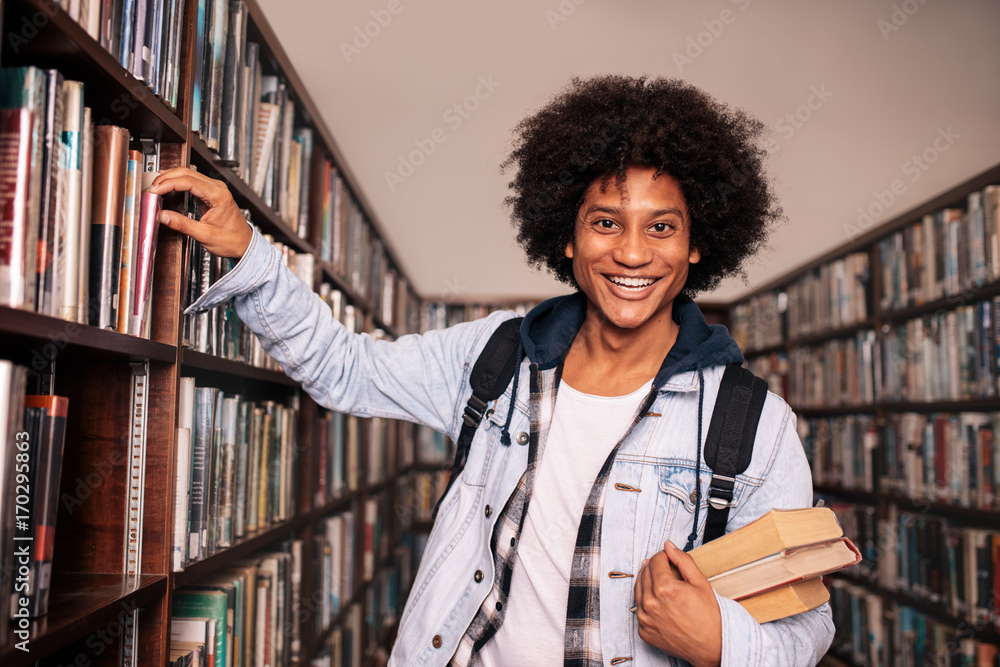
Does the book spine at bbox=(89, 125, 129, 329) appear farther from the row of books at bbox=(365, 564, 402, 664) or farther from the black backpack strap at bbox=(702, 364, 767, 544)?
the row of books at bbox=(365, 564, 402, 664)

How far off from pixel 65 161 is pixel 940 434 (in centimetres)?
303

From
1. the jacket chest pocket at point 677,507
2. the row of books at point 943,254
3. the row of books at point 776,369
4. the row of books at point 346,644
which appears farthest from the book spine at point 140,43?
the row of books at point 776,369

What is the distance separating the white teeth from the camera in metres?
1.37

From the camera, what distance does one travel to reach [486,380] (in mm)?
1408

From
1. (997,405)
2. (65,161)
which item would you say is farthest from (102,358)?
(997,405)

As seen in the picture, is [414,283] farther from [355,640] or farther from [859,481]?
[859,481]

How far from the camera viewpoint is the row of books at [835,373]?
11.4 feet

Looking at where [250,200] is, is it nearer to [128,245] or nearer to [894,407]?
[128,245]

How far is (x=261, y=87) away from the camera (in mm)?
1797

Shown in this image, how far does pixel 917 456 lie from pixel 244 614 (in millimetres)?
2674

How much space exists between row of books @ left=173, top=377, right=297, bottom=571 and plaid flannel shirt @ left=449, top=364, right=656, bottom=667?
0.52m

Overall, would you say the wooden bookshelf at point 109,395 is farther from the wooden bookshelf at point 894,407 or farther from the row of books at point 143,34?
the wooden bookshelf at point 894,407

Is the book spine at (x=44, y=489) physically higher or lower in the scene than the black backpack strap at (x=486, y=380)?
lower

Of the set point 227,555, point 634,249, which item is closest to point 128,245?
point 227,555
